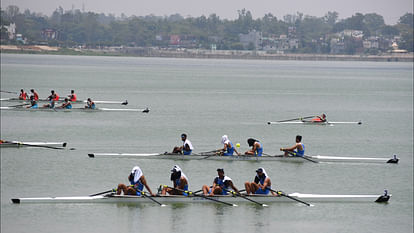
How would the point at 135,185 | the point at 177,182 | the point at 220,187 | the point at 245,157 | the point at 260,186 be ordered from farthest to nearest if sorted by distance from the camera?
the point at 245,157 → the point at 260,186 → the point at 220,187 → the point at 177,182 → the point at 135,185

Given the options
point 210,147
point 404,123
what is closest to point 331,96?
point 404,123

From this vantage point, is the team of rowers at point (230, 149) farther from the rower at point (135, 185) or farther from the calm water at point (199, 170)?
the rower at point (135, 185)

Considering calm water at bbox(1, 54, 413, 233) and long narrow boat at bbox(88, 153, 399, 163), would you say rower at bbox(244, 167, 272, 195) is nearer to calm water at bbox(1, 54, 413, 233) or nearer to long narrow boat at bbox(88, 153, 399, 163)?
calm water at bbox(1, 54, 413, 233)

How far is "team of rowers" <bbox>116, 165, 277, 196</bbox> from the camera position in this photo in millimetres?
26281

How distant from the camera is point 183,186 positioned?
1051 inches

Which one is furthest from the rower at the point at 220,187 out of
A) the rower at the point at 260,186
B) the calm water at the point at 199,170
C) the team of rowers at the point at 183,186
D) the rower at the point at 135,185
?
the rower at the point at 135,185

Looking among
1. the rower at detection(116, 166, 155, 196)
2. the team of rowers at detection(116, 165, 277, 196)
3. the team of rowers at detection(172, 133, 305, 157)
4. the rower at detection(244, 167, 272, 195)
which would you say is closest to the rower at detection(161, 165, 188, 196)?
the team of rowers at detection(116, 165, 277, 196)

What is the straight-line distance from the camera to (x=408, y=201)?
2984 centimetres

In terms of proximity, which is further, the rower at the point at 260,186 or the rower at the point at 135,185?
the rower at the point at 260,186

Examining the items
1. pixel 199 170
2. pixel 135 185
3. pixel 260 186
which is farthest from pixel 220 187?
pixel 199 170

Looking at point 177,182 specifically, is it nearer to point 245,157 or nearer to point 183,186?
point 183,186

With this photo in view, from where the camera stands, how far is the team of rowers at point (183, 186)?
A: 26281 millimetres

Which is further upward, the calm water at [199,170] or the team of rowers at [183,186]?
the team of rowers at [183,186]

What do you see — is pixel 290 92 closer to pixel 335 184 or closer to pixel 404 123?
pixel 404 123
